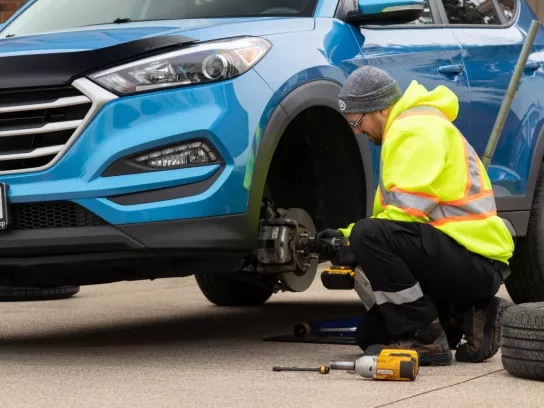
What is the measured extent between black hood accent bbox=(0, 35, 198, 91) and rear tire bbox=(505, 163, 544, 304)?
2.56 meters

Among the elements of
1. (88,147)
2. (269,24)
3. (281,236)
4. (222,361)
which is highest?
(269,24)

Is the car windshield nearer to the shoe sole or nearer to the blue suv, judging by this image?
the blue suv

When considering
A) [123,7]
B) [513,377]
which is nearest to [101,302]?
[123,7]

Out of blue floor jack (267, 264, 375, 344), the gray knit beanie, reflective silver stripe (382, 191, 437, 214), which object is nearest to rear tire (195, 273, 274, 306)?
blue floor jack (267, 264, 375, 344)

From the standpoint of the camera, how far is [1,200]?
17.6ft

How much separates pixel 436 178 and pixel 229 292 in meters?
3.16

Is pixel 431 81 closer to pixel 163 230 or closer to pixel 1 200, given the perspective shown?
pixel 163 230

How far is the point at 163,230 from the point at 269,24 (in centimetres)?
105

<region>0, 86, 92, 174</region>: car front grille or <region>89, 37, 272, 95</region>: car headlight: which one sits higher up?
<region>89, 37, 272, 95</region>: car headlight

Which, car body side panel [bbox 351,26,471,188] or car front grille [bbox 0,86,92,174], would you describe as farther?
car body side panel [bbox 351,26,471,188]

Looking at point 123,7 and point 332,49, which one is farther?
point 123,7

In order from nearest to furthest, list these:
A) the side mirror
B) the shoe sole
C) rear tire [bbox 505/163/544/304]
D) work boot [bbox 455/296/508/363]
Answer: the shoe sole → work boot [bbox 455/296/508/363] → the side mirror → rear tire [bbox 505/163/544/304]

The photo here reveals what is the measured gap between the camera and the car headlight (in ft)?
17.5

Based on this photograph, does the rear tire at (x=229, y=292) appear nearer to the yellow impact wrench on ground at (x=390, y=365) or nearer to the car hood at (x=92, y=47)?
the car hood at (x=92, y=47)
